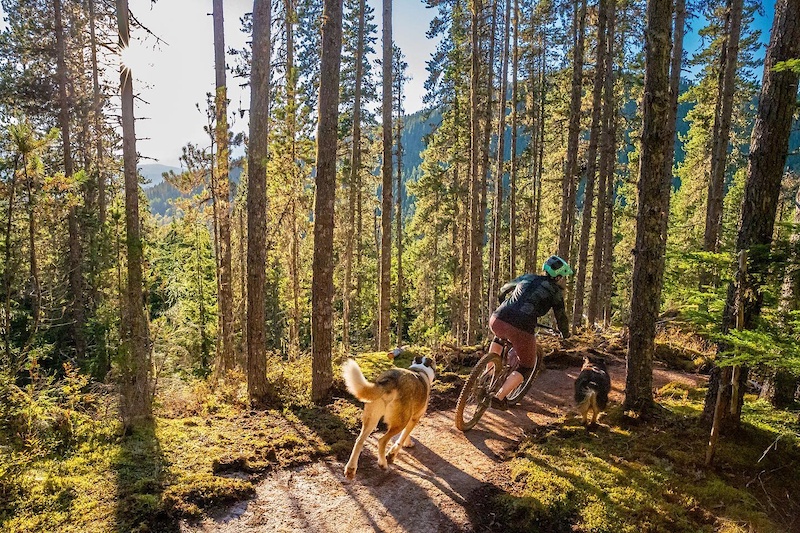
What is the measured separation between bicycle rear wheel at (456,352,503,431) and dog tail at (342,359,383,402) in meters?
2.01

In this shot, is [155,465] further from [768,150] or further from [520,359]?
[768,150]

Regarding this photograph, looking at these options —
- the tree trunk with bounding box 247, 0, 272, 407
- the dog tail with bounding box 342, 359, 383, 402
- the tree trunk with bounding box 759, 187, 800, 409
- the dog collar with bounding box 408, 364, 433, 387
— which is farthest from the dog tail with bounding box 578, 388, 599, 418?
the tree trunk with bounding box 247, 0, 272, 407

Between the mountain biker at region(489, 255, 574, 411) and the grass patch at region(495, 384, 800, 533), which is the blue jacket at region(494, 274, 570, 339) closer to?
the mountain biker at region(489, 255, 574, 411)

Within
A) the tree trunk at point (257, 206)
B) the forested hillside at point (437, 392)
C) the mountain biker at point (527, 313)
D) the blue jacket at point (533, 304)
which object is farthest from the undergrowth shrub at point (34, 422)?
the blue jacket at point (533, 304)

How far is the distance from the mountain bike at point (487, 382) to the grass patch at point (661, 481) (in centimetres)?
93

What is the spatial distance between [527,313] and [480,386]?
1526mm

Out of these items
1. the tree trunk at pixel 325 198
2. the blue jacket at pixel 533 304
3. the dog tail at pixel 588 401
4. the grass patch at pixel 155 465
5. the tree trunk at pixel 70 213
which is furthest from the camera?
the tree trunk at pixel 70 213

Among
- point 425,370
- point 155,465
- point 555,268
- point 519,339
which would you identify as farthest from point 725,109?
point 155,465

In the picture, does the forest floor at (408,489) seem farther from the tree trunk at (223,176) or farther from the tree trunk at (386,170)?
the tree trunk at (223,176)

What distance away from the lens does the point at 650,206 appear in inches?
235

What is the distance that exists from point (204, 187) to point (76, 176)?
7568mm

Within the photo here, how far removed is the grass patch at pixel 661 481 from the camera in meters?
4.04

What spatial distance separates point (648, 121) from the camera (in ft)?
19.4

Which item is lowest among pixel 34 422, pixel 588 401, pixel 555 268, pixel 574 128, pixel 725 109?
pixel 588 401
